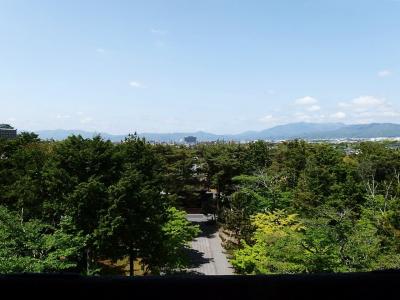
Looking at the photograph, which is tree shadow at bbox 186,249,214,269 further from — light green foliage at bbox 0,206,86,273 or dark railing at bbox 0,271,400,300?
dark railing at bbox 0,271,400,300

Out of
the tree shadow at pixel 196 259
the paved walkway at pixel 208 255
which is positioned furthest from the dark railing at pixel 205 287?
the tree shadow at pixel 196 259

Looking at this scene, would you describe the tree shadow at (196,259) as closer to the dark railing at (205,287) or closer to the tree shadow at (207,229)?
the tree shadow at (207,229)

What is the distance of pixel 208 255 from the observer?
109ft

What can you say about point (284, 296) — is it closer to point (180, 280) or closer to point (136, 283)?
point (180, 280)

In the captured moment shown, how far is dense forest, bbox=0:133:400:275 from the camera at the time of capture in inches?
604

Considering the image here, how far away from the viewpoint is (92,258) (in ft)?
61.5

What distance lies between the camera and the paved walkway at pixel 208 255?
94.4 feet

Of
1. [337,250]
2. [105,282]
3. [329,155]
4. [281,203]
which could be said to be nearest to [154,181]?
[281,203]

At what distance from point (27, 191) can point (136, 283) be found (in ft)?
68.3

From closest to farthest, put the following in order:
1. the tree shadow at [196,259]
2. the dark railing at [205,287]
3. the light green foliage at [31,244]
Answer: the dark railing at [205,287] < the light green foliage at [31,244] < the tree shadow at [196,259]

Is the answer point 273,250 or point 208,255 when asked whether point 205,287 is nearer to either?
point 273,250

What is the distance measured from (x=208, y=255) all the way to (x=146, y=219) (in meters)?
13.9

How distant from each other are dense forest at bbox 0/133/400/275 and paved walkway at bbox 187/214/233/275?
4.56 m

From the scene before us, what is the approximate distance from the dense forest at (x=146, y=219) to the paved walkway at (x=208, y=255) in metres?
4.56
